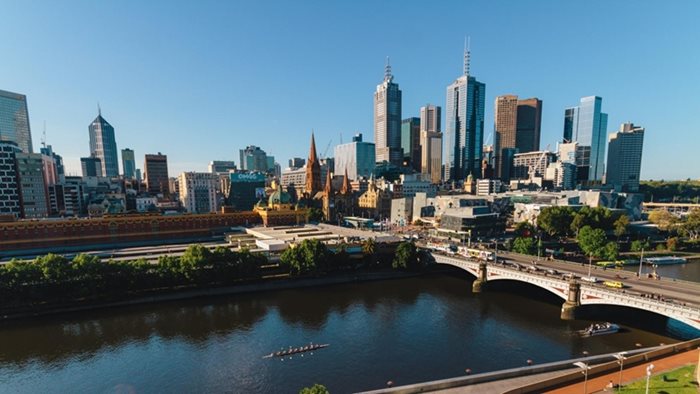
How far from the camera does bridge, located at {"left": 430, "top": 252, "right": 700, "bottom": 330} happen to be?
47125mm

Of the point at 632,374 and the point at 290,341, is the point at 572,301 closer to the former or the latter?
the point at 632,374

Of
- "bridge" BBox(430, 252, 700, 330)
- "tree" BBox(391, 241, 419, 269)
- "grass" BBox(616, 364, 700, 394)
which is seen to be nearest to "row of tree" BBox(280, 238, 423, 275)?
"tree" BBox(391, 241, 419, 269)

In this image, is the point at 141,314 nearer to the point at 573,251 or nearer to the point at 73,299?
the point at 73,299

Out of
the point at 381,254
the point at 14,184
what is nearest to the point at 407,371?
the point at 381,254

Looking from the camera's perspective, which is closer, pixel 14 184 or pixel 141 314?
pixel 141 314

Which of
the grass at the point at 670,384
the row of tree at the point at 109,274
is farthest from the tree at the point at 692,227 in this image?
the row of tree at the point at 109,274

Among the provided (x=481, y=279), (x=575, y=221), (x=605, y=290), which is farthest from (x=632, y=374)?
(x=575, y=221)

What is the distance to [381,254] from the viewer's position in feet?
310

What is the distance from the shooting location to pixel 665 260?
105 metres

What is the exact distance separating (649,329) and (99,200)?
235455 millimetres

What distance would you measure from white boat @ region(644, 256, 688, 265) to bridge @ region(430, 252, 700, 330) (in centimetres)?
4736

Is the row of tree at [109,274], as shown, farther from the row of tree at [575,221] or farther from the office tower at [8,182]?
the office tower at [8,182]

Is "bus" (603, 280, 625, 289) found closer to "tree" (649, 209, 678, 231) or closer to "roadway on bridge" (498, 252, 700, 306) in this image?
"roadway on bridge" (498, 252, 700, 306)

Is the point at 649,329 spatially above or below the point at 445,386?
below
